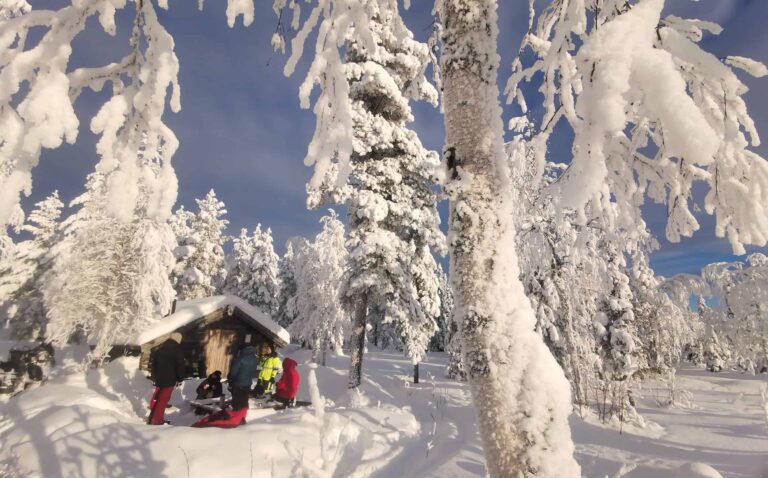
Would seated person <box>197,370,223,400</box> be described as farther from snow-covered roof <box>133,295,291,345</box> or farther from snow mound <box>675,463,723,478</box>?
snow mound <box>675,463,723,478</box>

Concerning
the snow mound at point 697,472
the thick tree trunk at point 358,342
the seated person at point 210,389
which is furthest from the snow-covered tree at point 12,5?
the snow mound at point 697,472

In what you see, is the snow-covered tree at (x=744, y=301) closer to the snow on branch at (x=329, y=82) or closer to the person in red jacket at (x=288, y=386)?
the person in red jacket at (x=288, y=386)

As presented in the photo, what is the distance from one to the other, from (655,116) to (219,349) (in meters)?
20.5

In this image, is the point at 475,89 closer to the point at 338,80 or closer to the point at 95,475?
the point at 338,80

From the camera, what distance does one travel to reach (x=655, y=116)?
4.41ft

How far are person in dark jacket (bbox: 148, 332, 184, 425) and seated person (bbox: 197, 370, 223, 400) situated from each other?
2661 mm

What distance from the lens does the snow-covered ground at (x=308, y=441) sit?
4.43 m

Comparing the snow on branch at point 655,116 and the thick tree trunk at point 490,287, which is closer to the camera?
the snow on branch at point 655,116

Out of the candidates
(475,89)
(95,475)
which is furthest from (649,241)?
(95,475)

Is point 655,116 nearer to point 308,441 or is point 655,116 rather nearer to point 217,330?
point 308,441

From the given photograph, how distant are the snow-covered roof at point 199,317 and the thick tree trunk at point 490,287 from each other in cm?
1593

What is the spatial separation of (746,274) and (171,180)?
20861 millimetres

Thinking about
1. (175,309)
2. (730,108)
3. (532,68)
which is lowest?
(175,309)

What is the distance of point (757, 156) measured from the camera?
2082mm
